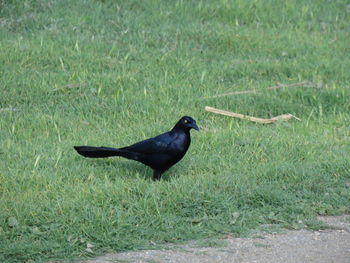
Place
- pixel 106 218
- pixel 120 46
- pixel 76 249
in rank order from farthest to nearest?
pixel 120 46, pixel 106 218, pixel 76 249

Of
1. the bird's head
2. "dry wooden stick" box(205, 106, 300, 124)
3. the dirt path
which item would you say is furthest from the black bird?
"dry wooden stick" box(205, 106, 300, 124)

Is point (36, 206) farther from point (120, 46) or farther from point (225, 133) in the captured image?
point (120, 46)

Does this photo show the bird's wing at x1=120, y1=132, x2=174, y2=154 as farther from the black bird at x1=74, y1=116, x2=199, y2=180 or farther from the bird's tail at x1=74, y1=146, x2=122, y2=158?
the bird's tail at x1=74, y1=146, x2=122, y2=158

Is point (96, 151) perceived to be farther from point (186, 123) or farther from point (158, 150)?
point (186, 123)

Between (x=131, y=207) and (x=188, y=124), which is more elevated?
(x=188, y=124)

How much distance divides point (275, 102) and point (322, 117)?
1.84 feet

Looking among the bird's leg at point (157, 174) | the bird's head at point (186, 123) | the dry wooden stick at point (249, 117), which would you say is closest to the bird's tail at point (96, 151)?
the bird's leg at point (157, 174)

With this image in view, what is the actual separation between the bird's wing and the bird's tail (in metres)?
0.13

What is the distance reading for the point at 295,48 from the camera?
1036 centimetres

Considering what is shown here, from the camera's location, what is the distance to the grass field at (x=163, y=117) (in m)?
5.70

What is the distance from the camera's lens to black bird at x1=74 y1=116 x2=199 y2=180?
258 inches

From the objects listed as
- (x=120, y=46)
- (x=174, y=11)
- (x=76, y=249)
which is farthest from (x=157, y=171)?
(x=174, y=11)

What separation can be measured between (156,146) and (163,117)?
164 cm

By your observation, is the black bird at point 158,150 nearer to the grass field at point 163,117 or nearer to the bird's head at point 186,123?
the bird's head at point 186,123
